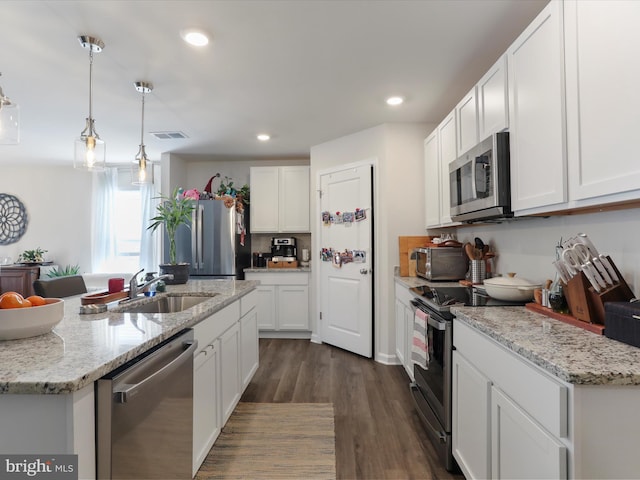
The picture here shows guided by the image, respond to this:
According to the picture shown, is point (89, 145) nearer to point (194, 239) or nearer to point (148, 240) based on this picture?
point (194, 239)

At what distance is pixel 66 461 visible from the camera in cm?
88

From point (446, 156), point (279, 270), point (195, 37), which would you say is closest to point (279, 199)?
point (279, 270)

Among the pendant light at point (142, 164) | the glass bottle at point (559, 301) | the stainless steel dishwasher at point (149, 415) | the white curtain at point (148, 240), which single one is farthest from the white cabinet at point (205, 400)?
the white curtain at point (148, 240)

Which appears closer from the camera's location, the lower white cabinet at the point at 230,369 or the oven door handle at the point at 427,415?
the oven door handle at the point at 427,415

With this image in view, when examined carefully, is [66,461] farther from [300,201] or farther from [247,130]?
[300,201]

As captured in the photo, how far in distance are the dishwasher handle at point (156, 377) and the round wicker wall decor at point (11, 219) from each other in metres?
5.89

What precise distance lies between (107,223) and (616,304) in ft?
20.4

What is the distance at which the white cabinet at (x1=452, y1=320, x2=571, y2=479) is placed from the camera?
98 cm

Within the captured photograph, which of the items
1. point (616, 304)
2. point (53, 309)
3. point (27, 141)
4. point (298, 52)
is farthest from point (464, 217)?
point (27, 141)

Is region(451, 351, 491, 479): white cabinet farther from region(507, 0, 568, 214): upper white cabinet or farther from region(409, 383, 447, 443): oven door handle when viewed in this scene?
region(507, 0, 568, 214): upper white cabinet

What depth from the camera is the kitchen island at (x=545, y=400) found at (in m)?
0.93

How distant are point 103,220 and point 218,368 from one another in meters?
4.68

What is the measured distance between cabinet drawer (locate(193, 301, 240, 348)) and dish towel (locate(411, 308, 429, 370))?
1.19 metres

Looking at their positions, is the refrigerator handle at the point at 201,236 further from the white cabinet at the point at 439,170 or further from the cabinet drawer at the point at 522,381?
the cabinet drawer at the point at 522,381
